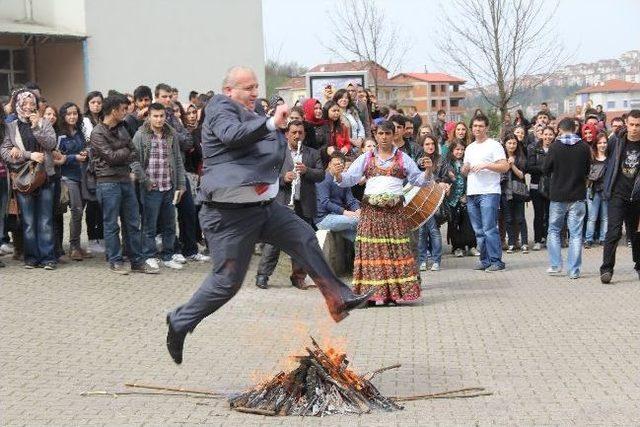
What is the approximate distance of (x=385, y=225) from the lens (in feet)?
37.3

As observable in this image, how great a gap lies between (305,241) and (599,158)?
1025cm

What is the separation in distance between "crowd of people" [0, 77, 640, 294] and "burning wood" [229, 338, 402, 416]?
365cm

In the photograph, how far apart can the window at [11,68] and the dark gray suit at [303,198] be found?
65.7ft

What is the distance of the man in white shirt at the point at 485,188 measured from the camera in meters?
14.0

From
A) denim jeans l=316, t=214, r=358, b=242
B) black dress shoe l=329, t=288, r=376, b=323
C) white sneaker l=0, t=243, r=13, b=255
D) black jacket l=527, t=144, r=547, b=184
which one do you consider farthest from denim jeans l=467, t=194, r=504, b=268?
black dress shoe l=329, t=288, r=376, b=323

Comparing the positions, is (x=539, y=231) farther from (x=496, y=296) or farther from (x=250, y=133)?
(x=250, y=133)

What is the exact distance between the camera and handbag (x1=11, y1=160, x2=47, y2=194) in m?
Result: 12.3

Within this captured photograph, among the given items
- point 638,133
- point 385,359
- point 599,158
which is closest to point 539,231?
point 599,158

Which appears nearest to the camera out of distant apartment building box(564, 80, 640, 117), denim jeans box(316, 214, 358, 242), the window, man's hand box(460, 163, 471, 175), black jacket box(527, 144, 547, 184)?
denim jeans box(316, 214, 358, 242)

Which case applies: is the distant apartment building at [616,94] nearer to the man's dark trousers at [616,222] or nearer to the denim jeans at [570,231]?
the denim jeans at [570,231]

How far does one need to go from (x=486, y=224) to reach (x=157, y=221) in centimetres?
429

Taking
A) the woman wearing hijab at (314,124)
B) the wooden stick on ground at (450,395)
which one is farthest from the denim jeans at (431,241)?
the wooden stick on ground at (450,395)

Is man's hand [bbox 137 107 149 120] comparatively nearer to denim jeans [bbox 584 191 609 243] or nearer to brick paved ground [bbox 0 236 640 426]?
brick paved ground [bbox 0 236 640 426]

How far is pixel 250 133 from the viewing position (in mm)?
6598
